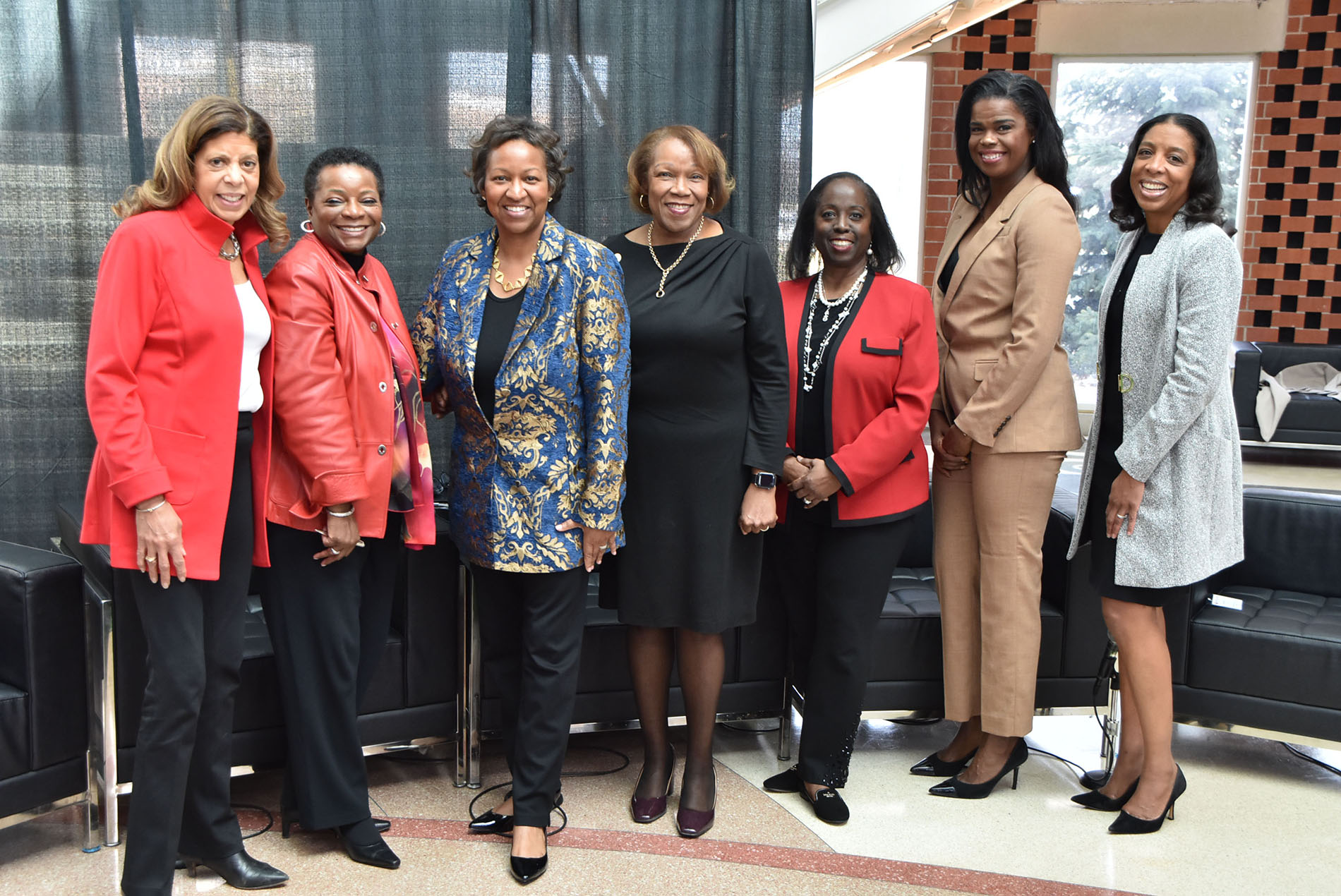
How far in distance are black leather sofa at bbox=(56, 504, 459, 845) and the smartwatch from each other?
A: 0.85 m

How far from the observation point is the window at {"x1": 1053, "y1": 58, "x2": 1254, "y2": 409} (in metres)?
8.31

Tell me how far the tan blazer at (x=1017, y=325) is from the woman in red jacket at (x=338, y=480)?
4.57 ft

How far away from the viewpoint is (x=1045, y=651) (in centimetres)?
315

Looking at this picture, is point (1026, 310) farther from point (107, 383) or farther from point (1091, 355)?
point (1091, 355)

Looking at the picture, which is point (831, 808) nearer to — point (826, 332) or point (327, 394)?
point (826, 332)

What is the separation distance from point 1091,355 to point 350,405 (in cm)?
776

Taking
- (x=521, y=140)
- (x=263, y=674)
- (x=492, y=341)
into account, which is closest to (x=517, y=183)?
(x=521, y=140)

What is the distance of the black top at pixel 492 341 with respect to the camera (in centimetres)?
242

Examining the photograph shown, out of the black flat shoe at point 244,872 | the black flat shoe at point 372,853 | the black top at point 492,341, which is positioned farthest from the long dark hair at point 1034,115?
the black flat shoe at point 244,872

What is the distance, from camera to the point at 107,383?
2012mm

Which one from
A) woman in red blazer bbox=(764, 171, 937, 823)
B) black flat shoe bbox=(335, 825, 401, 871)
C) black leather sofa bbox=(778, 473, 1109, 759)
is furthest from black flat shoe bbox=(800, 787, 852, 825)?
black flat shoe bbox=(335, 825, 401, 871)

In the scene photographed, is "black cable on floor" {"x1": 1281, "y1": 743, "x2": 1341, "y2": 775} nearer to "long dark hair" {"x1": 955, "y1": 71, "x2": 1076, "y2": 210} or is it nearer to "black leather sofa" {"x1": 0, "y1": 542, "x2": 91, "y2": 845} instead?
"long dark hair" {"x1": 955, "y1": 71, "x2": 1076, "y2": 210}

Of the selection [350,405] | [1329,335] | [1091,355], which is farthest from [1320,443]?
[350,405]

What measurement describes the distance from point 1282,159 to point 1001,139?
671cm
